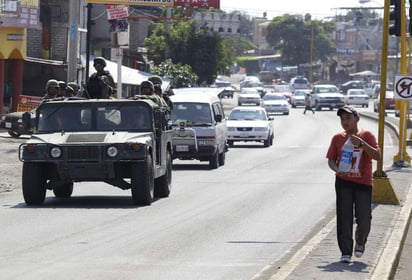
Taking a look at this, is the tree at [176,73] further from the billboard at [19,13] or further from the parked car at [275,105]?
the billboard at [19,13]

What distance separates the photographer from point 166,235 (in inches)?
627

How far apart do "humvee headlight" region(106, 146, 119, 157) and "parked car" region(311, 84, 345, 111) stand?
2481 inches

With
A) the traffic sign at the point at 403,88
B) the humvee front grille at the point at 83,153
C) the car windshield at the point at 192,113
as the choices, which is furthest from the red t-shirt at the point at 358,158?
the car windshield at the point at 192,113

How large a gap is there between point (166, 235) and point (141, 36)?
6823 centimetres

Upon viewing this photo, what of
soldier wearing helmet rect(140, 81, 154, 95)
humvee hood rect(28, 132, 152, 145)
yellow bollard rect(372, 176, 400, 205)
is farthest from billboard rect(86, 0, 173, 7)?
yellow bollard rect(372, 176, 400, 205)

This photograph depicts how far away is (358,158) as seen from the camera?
12.8 metres

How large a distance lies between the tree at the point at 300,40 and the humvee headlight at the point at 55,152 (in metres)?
143

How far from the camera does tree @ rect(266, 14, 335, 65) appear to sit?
16400 cm

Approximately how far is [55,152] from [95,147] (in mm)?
677

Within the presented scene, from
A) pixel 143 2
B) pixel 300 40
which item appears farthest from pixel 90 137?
pixel 300 40

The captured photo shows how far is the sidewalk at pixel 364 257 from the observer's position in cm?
1175

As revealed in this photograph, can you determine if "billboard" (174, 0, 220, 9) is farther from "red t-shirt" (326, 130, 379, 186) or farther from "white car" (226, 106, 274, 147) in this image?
"red t-shirt" (326, 130, 379, 186)

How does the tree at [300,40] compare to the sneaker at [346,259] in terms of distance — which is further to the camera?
the tree at [300,40]

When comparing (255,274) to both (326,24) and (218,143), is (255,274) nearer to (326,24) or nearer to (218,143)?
(218,143)
